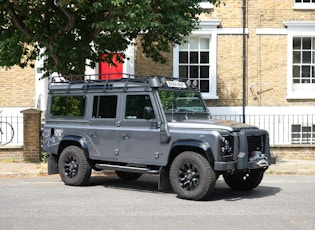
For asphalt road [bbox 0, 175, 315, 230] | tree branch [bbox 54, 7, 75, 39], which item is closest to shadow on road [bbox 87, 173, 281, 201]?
asphalt road [bbox 0, 175, 315, 230]

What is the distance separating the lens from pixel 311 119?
18.2 metres

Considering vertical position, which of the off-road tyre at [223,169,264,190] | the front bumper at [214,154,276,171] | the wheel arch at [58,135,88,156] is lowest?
the off-road tyre at [223,169,264,190]

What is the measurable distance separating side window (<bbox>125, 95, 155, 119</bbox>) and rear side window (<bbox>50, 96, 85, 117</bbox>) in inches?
51.0

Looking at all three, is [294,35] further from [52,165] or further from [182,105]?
[52,165]

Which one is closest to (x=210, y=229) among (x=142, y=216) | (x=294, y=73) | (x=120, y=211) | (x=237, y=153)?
(x=142, y=216)

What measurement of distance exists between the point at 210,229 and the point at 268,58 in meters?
13.0

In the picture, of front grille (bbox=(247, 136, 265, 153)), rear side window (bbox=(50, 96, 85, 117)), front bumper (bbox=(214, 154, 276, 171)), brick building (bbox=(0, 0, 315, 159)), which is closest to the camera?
front bumper (bbox=(214, 154, 276, 171))

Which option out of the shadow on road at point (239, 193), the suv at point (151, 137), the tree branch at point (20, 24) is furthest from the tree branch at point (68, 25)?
the shadow on road at point (239, 193)

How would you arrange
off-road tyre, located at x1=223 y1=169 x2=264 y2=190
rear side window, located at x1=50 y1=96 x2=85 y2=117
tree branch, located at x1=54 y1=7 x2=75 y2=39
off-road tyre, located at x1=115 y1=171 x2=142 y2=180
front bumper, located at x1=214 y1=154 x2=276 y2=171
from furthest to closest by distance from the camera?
1. tree branch, located at x1=54 y1=7 x2=75 y2=39
2. off-road tyre, located at x1=115 y1=171 x2=142 y2=180
3. rear side window, located at x1=50 y1=96 x2=85 y2=117
4. off-road tyre, located at x1=223 y1=169 x2=264 y2=190
5. front bumper, located at x1=214 y1=154 x2=276 y2=171

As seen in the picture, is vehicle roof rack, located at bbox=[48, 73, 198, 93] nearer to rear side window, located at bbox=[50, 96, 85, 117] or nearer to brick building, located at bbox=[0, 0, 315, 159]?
rear side window, located at bbox=[50, 96, 85, 117]

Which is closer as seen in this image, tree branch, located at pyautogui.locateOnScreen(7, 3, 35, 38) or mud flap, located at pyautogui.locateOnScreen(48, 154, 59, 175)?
mud flap, located at pyautogui.locateOnScreen(48, 154, 59, 175)

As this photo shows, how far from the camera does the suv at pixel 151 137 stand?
8.80 metres

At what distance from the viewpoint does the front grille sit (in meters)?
9.14

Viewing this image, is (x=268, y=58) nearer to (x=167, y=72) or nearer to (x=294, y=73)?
(x=294, y=73)
